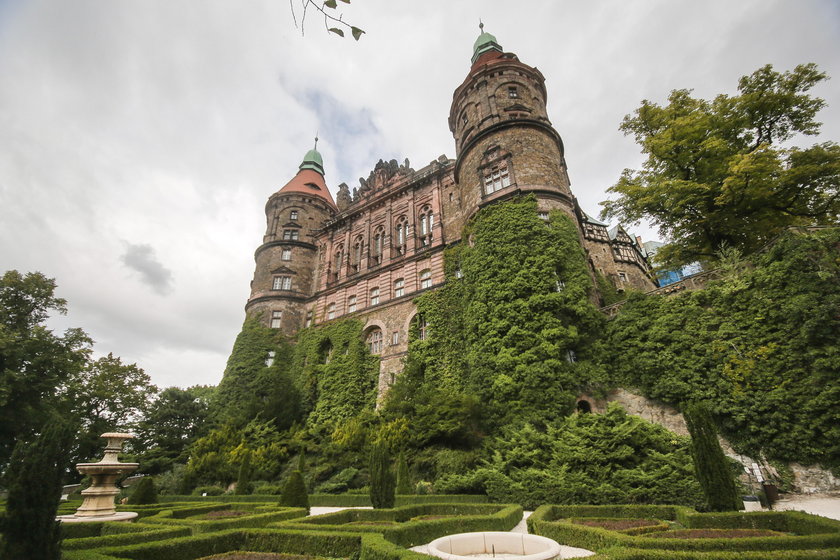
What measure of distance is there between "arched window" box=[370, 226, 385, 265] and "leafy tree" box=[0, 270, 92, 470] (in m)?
18.6

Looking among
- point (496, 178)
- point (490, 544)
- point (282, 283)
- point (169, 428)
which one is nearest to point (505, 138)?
point (496, 178)

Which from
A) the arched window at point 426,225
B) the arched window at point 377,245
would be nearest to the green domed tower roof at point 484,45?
the arched window at point 426,225

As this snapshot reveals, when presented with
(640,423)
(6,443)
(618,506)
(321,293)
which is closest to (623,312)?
(640,423)

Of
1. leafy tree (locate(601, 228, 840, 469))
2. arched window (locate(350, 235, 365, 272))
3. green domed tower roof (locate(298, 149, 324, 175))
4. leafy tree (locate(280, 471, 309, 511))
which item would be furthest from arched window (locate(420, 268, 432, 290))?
green domed tower roof (locate(298, 149, 324, 175))

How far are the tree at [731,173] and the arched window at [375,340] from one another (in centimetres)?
1656

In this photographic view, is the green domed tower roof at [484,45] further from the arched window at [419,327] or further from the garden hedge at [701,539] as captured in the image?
the garden hedge at [701,539]

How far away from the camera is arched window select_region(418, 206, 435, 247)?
27328mm

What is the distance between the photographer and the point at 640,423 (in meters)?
12.2

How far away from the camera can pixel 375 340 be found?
85.5 feet

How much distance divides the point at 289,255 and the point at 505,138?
21373mm

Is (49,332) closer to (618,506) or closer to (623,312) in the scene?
(618,506)

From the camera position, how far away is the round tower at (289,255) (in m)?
31.9

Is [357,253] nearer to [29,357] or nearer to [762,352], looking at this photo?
[29,357]

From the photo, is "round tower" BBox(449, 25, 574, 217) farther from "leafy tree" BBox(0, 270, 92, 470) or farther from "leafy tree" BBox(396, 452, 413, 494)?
"leafy tree" BBox(0, 270, 92, 470)
